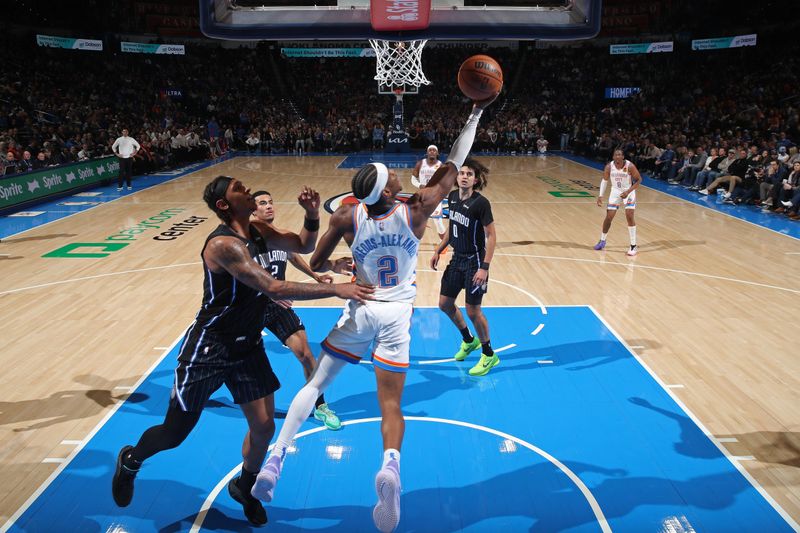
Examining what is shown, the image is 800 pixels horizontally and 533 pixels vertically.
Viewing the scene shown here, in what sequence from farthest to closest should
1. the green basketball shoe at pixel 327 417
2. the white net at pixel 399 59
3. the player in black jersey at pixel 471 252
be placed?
the white net at pixel 399 59 → the player in black jersey at pixel 471 252 → the green basketball shoe at pixel 327 417

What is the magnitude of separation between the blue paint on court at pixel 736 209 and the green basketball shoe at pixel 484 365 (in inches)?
345

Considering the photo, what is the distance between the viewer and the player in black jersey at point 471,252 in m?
5.99

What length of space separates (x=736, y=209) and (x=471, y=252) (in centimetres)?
1141

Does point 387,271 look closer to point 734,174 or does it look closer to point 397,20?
point 397,20

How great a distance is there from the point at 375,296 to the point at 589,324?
4313mm

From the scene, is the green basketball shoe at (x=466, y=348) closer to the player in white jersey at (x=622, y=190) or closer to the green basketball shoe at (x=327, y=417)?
the green basketball shoe at (x=327, y=417)

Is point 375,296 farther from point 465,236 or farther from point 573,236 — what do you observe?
point 573,236

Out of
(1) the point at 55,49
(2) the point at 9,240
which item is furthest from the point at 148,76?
(2) the point at 9,240

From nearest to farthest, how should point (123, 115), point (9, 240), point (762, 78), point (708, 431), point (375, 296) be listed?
point (375, 296)
point (708, 431)
point (9, 240)
point (762, 78)
point (123, 115)

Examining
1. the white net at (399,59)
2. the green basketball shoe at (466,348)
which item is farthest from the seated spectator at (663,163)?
the green basketball shoe at (466,348)

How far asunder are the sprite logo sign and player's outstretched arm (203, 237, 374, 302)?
1282cm

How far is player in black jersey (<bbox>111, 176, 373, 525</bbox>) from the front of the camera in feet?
11.2

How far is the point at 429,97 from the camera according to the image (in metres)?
34.4

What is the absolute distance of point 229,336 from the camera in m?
3.62
